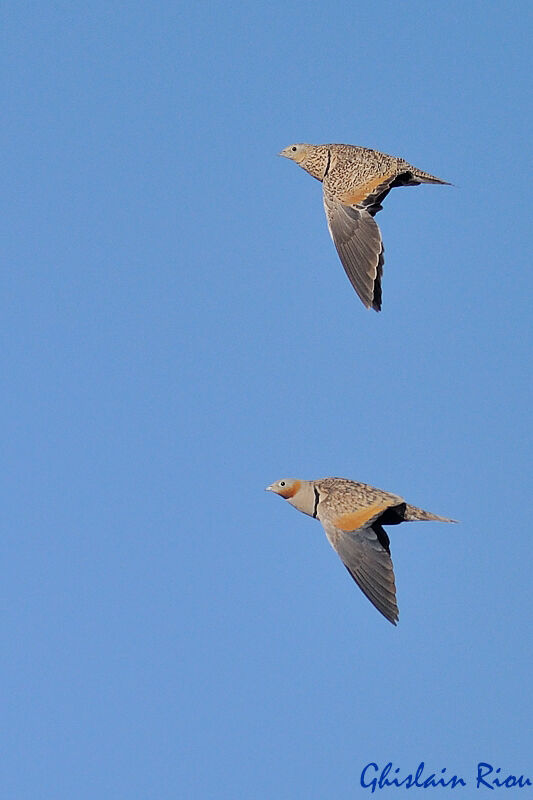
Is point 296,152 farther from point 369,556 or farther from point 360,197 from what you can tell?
point 369,556

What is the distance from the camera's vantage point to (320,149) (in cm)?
2041

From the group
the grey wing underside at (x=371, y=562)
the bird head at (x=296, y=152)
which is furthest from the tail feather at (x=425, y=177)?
the grey wing underside at (x=371, y=562)

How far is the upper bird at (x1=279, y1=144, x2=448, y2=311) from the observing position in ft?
55.9

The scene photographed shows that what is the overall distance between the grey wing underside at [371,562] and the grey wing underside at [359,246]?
2.45m

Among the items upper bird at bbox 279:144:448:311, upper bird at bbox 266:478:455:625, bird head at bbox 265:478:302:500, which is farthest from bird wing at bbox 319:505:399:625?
upper bird at bbox 279:144:448:311

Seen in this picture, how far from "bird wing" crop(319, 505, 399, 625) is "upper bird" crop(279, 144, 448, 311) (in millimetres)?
2342

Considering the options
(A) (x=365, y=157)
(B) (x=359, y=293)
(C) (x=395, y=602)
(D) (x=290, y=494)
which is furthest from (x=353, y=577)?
(A) (x=365, y=157)

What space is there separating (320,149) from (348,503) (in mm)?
5905

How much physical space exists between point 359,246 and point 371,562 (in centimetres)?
377

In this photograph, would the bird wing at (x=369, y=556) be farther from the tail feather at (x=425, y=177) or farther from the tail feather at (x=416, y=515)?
the tail feather at (x=425, y=177)

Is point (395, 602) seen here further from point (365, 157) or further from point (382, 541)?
point (365, 157)

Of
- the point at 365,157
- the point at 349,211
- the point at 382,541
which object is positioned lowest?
the point at 382,541

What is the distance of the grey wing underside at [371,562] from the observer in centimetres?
1550

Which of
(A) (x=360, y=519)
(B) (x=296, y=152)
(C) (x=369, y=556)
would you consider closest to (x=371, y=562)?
(C) (x=369, y=556)
